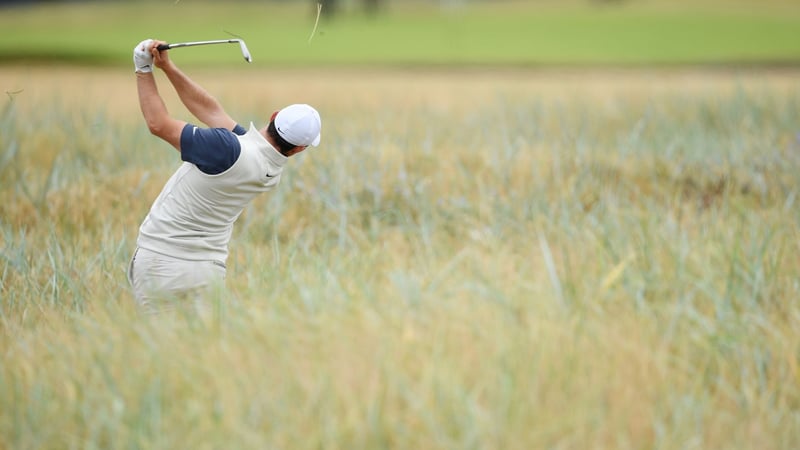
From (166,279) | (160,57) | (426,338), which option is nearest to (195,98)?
(160,57)

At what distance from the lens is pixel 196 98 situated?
3529 mm

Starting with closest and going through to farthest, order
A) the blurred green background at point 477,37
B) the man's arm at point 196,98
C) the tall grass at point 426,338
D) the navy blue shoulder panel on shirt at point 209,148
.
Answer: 1. the tall grass at point 426,338
2. the navy blue shoulder panel on shirt at point 209,148
3. the man's arm at point 196,98
4. the blurred green background at point 477,37

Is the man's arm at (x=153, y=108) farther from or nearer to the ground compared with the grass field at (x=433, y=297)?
farther from the ground

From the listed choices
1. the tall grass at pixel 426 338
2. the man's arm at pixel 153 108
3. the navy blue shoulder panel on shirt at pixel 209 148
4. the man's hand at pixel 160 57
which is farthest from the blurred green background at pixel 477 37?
the navy blue shoulder panel on shirt at pixel 209 148

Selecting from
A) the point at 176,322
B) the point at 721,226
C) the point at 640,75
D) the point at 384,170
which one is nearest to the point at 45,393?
the point at 176,322

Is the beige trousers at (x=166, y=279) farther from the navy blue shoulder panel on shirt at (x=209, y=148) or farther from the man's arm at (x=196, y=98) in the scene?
the man's arm at (x=196, y=98)

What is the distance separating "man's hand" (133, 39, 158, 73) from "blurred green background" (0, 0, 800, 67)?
32.0ft

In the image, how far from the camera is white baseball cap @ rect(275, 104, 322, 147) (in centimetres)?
325

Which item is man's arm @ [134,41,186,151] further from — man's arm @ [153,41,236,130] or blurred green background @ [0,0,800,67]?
blurred green background @ [0,0,800,67]

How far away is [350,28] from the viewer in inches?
1072

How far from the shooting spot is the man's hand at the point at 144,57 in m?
3.16

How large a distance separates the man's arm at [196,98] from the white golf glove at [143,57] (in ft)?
0.26

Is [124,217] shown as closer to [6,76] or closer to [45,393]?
[45,393]

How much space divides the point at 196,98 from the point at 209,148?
0.50m
